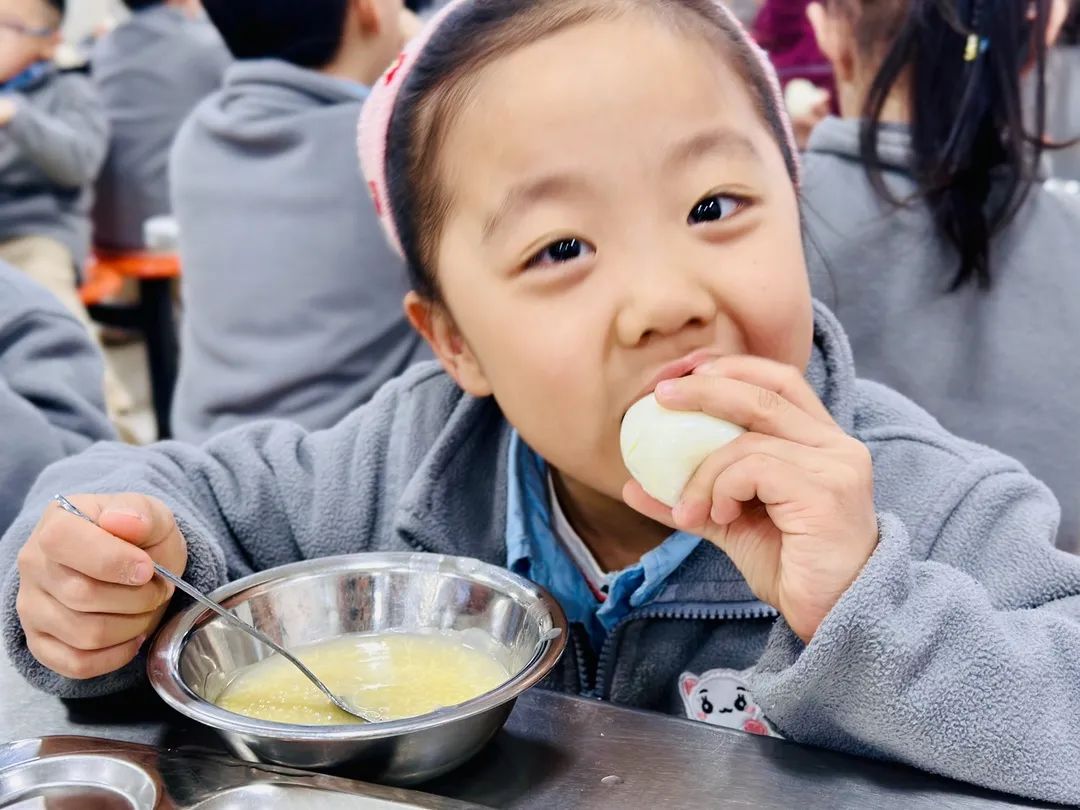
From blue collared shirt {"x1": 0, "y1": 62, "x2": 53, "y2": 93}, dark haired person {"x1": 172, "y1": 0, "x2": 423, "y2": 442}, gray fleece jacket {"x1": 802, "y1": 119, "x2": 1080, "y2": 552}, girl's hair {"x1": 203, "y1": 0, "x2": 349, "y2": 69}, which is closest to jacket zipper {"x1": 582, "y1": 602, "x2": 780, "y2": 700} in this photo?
gray fleece jacket {"x1": 802, "y1": 119, "x2": 1080, "y2": 552}

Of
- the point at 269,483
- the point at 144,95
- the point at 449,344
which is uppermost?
the point at 449,344

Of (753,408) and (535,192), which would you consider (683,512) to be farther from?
(535,192)

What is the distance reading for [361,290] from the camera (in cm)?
209

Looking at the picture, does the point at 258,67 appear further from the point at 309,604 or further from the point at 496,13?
the point at 309,604

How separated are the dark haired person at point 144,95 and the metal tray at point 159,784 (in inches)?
148

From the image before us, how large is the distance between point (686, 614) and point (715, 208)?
38cm

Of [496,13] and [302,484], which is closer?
[496,13]

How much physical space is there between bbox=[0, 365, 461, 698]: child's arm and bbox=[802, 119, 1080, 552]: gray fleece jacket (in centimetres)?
69

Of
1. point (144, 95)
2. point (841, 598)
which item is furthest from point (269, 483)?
point (144, 95)

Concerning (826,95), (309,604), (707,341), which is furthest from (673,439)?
(826,95)

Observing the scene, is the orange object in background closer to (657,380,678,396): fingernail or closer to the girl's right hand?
the girl's right hand

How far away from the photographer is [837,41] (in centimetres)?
185

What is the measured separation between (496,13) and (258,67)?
1254mm

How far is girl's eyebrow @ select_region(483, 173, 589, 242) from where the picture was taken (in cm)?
91
